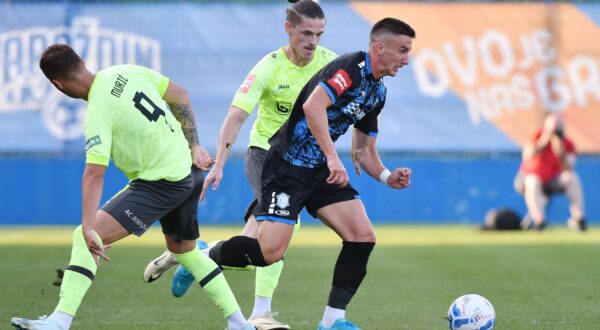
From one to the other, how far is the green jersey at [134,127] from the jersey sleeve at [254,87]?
43.5 inches

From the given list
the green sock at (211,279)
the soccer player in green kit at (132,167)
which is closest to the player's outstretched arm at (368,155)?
the soccer player in green kit at (132,167)

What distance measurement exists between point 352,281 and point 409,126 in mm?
14983

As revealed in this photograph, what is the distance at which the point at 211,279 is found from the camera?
7.27 metres

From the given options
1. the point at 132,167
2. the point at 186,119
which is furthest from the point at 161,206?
the point at 186,119

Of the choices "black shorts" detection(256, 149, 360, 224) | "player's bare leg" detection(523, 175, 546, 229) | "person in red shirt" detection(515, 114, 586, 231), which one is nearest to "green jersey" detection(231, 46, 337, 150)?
"black shorts" detection(256, 149, 360, 224)

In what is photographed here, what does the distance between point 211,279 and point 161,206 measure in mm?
604

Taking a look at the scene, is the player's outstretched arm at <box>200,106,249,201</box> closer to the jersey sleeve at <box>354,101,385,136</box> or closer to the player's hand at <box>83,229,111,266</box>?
the jersey sleeve at <box>354,101,385,136</box>

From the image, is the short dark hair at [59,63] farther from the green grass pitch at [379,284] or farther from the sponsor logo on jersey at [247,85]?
the green grass pitch at [379,284]

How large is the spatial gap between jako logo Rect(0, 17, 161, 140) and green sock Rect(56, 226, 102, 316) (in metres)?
14.5

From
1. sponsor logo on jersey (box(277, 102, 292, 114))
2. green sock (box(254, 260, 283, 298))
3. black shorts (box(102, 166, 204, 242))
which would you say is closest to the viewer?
black shorts (box(102, 166, 204, 242))

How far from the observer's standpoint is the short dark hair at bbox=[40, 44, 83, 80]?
6.61 m

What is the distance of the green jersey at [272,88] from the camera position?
27.7 feet

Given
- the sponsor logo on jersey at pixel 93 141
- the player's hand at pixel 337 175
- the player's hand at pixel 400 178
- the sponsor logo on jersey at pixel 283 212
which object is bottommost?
the sponsor logo on jersey at pixel 283 212

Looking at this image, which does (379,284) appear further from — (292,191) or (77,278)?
(77,278)
